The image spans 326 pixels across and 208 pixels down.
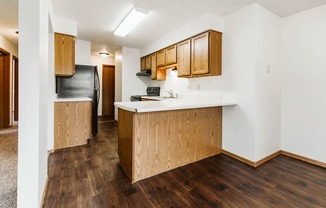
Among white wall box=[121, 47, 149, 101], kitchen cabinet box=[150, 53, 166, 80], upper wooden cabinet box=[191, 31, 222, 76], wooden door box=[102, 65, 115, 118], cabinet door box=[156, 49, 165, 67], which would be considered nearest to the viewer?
upper wooden cabinet box=[191, 31, 222, 76]

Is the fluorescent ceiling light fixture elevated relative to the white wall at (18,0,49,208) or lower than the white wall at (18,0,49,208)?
elevated

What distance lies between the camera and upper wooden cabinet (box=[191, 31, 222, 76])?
→ 284 cm

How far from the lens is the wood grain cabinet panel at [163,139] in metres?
2.06

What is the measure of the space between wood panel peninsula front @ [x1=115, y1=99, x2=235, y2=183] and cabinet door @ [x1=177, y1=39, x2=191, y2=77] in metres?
1.02

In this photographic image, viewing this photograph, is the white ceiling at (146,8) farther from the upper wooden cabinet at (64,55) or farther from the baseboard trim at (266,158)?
the baseboard trim at (266,158)

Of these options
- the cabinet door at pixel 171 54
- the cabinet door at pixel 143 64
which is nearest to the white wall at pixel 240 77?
the cabinet door at pixel 171 54

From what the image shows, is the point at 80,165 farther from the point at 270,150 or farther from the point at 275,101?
the point at 275,101

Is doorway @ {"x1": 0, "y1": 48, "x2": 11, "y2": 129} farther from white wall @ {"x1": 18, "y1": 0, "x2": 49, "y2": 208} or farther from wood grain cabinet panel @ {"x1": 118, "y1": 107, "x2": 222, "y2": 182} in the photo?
white wall @ {"x1": 18, "y1": 0, "x2": 49, "y2": 208}

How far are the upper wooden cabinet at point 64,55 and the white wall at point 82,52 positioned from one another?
1.20 m

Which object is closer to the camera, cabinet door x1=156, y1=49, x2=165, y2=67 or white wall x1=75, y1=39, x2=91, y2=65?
cabinet door x1=156, y1=49, x2=165, y2=67

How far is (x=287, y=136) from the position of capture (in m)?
2.94

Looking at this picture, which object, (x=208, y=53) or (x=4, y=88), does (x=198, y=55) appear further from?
(x=4, y=88)

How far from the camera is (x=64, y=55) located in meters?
3.19

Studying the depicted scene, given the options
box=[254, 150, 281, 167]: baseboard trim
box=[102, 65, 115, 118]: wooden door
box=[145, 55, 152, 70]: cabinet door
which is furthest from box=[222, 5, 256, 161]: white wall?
box=[102, 65, 115, 118]: wooden door
